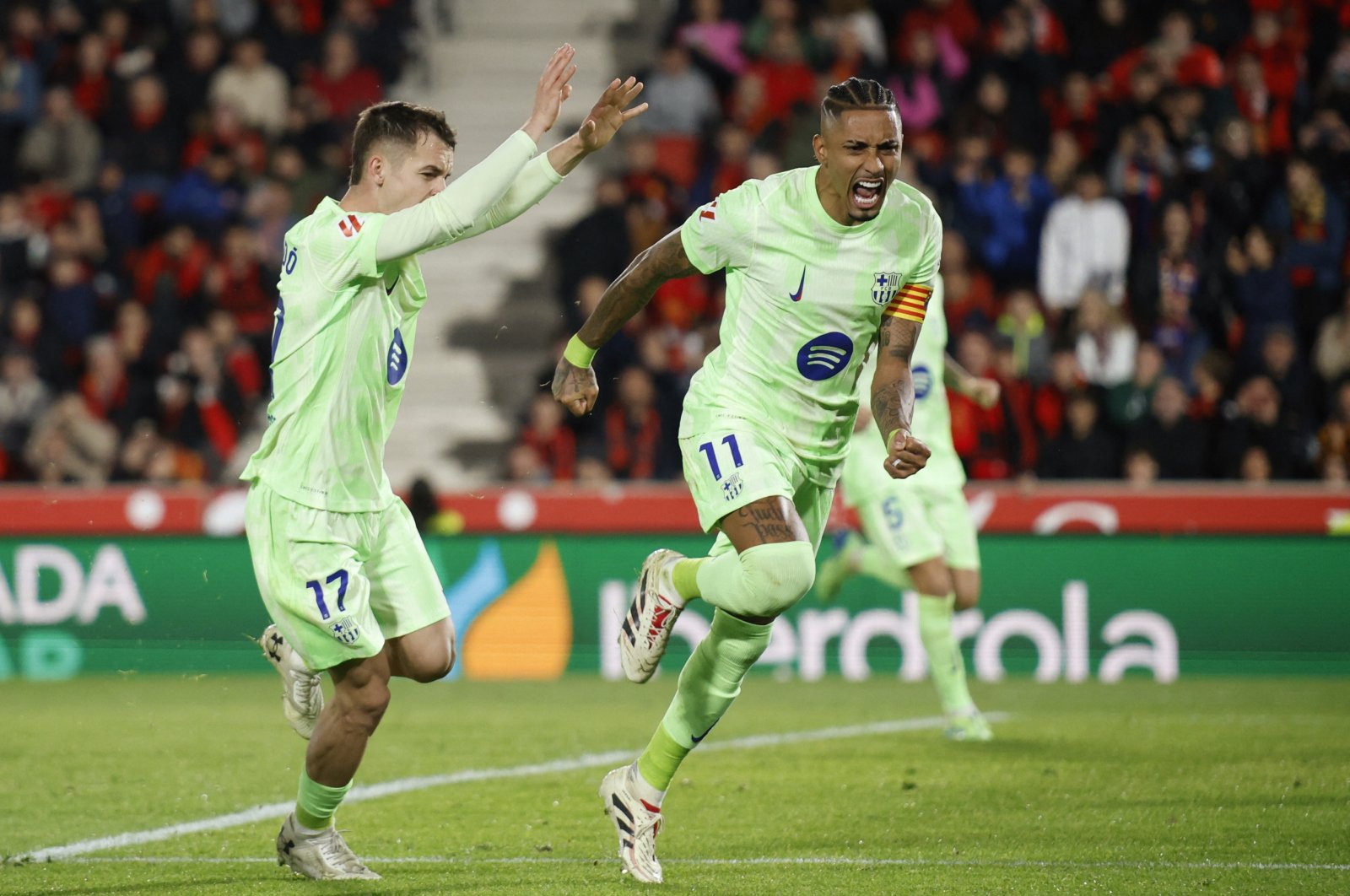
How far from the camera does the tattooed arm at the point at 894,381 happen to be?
611 centimetres

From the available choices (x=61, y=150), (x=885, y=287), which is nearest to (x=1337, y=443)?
(x=885, y=287)

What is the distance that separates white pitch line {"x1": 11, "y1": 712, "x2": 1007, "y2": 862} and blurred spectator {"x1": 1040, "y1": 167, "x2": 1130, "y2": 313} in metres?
5.42

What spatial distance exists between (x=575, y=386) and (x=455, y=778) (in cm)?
274

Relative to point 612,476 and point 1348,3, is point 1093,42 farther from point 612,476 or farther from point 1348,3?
point 612,476

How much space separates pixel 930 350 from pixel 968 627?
11.4 feet

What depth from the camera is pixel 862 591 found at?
13016 mm

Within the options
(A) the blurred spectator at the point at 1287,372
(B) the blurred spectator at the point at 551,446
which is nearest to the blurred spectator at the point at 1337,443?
(A) the blurred spectator at the point at 1287,372

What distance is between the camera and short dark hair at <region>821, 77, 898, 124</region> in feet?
20.4

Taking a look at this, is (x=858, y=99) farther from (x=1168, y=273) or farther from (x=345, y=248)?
(x=1168, y=273)

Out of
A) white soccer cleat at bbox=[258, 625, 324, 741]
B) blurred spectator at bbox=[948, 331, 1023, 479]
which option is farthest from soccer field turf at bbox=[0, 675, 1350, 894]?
blurred spectator at bbox=[948, 331, 1023, 479]

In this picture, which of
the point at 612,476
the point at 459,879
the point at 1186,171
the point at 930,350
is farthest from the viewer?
the point at 1186,171

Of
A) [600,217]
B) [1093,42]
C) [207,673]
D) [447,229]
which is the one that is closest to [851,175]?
[447,229]

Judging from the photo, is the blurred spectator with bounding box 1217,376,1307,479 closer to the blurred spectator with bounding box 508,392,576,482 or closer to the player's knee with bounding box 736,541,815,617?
the blurred spectator with bounding box 508,392,576,482

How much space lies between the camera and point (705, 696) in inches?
245
